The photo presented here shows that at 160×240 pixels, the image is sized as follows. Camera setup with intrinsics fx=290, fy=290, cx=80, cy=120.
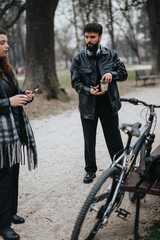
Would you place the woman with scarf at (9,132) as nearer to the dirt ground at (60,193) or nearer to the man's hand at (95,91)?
the dirt ground at (60,193)

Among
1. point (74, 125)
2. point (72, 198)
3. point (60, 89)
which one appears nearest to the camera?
point (72, 198)

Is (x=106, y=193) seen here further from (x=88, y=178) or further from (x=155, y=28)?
(x=155, y=28)

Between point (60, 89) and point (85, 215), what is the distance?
8.98 metres

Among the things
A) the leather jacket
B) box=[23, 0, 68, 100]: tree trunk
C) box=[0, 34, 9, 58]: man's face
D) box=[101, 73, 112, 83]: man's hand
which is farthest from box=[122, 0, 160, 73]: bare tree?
box=[0, 34, 9, 58]: man's face

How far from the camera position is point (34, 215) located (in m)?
3.41

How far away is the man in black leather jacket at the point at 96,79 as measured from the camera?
3574 mm

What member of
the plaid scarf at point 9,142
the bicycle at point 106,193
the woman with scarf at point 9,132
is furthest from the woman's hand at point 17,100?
the bicycle at point 106,193

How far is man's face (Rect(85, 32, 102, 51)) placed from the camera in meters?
3.54

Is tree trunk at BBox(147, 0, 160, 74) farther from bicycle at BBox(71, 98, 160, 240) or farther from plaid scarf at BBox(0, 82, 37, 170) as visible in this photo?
plaid scarf at BBox(0, 82, 37, 170)

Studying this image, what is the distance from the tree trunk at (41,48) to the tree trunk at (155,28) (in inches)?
356

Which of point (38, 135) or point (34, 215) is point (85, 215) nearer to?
point (34, 215)

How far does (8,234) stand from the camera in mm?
2916

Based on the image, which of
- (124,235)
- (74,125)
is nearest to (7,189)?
(124,235)

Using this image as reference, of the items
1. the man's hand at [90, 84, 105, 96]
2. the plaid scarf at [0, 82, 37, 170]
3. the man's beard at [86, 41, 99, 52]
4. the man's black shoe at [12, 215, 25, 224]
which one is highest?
the man's beard at [86, 41, 99, 52]
